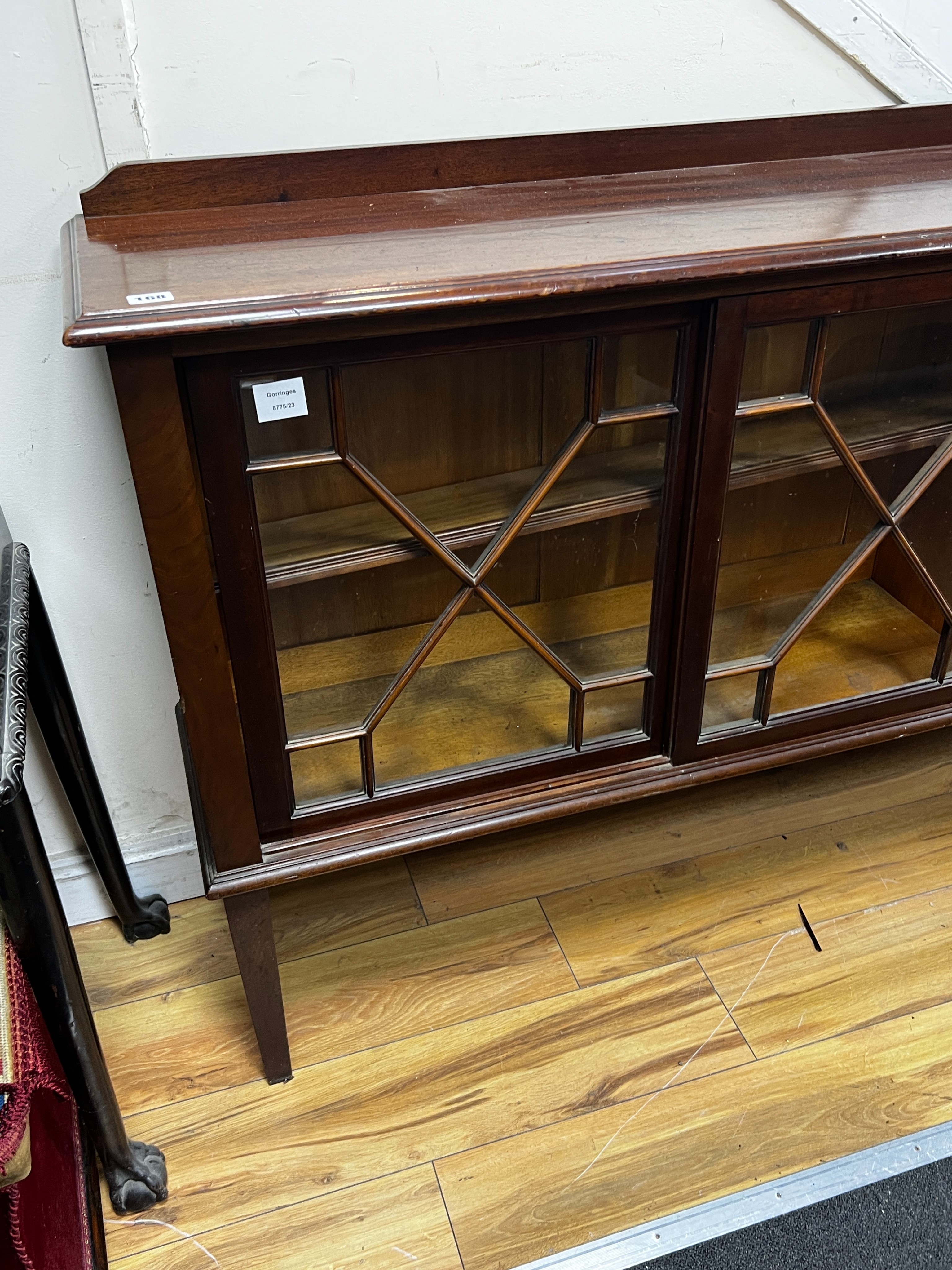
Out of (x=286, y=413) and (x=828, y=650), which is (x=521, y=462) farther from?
(x=828, y=650)

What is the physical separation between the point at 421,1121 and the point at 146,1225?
271mm

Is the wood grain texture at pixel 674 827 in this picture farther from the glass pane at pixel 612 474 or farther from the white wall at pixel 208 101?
the glass pane at pixel 612 474

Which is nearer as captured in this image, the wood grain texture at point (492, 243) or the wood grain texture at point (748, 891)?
the wood grain texture at point (492, 243)

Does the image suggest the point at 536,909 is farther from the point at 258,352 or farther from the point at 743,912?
the point at 258,352

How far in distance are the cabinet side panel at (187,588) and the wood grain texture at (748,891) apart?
50 centimetres

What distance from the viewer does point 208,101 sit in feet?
2.93

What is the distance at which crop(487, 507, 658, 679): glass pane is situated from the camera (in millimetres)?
887

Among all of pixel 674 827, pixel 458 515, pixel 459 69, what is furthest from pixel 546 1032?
pixel 459 69

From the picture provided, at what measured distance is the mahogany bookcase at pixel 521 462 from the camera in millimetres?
729

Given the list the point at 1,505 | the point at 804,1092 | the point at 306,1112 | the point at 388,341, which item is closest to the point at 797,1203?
the point at 804,1092

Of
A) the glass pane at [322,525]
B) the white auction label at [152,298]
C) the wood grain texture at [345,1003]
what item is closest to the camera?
the white auction label at [152,298]

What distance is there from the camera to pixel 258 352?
0.71 metres

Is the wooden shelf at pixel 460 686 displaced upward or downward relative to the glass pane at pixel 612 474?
downward

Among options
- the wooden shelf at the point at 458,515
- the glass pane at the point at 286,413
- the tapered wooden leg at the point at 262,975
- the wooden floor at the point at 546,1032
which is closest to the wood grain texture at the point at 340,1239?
the wooden floor at the point at 546,1032
